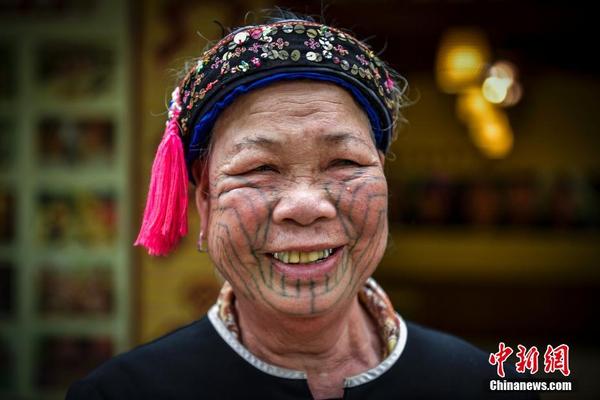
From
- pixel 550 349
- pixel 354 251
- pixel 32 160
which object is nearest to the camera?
pixel 354 251

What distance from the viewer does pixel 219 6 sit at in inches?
171

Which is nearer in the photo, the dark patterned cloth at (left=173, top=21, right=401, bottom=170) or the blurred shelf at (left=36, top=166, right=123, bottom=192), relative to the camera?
the dark patterned cloth at (left=173, top=21, right=401, bottom=170)

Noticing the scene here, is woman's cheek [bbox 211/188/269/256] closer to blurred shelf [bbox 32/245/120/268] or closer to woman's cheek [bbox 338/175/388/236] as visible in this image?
woman's cheek [bbox 338/175/388/236]

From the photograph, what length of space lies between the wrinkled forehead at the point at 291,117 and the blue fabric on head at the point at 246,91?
0.02 metres

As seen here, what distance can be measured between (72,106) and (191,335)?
10.3 feet

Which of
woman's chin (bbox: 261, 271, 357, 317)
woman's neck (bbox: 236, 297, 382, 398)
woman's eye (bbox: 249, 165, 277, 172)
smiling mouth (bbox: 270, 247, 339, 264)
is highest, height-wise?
woman's eye (bbox: 249, 165, 277, 172)

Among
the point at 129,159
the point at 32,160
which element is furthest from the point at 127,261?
the point at 32,160

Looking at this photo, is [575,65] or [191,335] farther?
[575,65]

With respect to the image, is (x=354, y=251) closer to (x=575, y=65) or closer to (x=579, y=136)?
(x=575, y=65)

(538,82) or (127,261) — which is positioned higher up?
(538,82)

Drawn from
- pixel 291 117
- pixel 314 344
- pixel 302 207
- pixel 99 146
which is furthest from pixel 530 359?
pixel 99 146

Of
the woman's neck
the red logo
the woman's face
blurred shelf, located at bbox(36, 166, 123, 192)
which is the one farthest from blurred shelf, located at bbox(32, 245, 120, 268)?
the red logo

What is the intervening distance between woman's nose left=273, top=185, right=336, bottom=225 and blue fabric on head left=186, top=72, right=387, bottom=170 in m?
0.28

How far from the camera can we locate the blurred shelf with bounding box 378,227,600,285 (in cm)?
773
